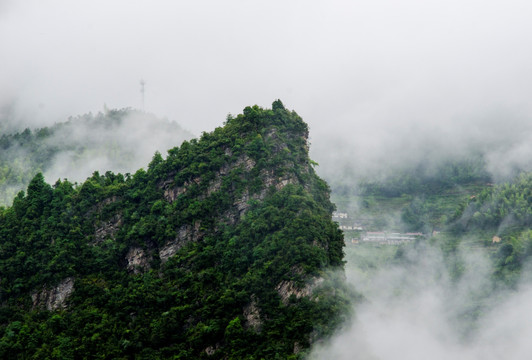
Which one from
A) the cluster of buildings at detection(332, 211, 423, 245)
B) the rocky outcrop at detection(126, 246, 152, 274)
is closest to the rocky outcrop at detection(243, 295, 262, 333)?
the rocky outcrop at detection(126, 246, 152, 274)

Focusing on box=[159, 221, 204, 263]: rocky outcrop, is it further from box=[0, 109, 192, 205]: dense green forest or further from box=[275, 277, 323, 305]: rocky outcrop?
box=[0, 109, 192, 205]: dense green forest

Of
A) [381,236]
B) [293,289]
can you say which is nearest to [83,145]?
[381,236]

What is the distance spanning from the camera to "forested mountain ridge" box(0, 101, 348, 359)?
5656 centimetres

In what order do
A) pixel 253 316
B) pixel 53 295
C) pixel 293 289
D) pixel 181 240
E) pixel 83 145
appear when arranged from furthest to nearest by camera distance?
pixel 83 145 → pixel 181 240 → pixel 53 295 → pixel 253 316 → pixel 293 289

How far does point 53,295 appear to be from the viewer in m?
64.6

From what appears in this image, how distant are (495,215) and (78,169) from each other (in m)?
73.2

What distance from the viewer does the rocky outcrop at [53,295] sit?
6406 centimetres

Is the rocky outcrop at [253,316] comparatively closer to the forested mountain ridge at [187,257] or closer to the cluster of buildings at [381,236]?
the forested mountain ridge at [187,257]

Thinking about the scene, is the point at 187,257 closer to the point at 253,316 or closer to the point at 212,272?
the point at 212,272

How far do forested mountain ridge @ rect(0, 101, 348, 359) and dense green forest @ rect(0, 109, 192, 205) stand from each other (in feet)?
145

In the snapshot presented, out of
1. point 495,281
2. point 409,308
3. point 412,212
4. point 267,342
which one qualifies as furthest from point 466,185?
point 267,342

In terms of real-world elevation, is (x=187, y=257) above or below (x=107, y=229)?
below

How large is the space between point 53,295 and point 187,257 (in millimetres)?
13169

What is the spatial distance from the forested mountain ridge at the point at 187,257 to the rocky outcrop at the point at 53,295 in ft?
0.42
